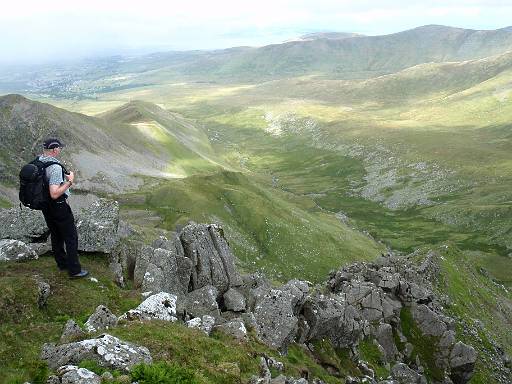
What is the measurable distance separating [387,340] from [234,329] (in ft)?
84.8

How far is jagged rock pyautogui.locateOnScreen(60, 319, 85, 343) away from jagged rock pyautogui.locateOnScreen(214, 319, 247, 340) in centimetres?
795

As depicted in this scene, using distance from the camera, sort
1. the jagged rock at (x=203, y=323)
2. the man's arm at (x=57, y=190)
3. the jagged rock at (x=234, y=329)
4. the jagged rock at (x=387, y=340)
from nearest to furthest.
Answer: the man's arm at (x=57, y=190), the jagged rock at (x=203, y=323), the jagged rock at (x=234, y=329), the jagged rock at (x=387, y=340)

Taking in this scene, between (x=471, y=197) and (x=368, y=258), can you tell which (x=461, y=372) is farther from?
(x=471, y=197)

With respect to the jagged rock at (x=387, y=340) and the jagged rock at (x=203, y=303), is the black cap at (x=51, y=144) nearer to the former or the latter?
the jagged rock at (x=203, y=303)

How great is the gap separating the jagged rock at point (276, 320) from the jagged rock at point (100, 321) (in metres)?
10.1

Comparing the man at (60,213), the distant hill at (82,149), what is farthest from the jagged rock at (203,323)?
the distant hill at (82,149)

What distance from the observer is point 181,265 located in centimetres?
3234

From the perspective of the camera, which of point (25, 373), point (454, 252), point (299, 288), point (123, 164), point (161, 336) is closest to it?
point (25, 373)

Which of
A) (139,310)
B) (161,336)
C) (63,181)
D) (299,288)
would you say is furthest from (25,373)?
(299,288)

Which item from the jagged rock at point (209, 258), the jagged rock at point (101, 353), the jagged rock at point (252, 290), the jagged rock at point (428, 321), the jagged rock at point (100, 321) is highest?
the jagged rock at point (101, 353)

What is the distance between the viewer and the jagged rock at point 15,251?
2688cm

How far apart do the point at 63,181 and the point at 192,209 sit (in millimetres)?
90152

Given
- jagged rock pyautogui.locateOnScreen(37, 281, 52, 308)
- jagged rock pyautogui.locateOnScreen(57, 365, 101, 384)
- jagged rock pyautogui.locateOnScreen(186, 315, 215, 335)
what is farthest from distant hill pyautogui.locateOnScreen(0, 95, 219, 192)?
jagged rock pyautogui.locateOnScreen(57, 365, 101, 384)

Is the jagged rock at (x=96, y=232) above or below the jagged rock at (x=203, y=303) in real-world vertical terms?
above
